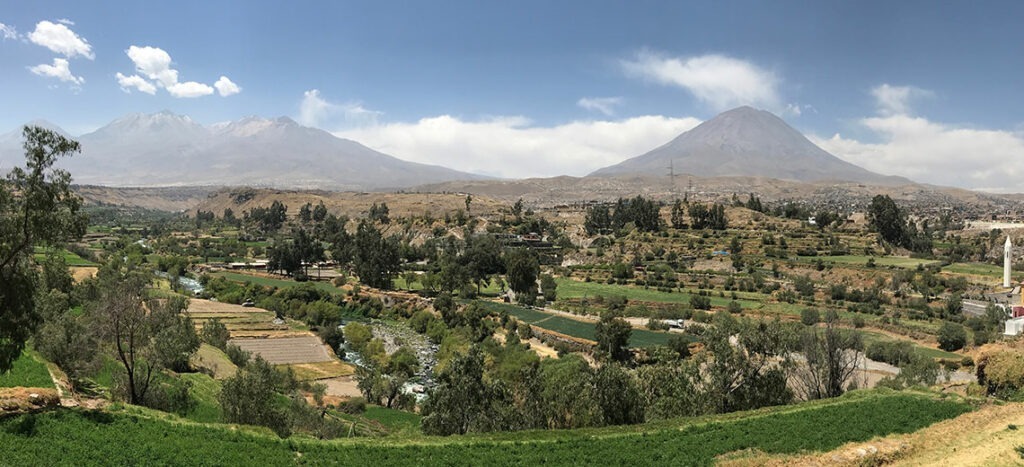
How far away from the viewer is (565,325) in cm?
6569

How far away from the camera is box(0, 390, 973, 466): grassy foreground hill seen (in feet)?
52.1

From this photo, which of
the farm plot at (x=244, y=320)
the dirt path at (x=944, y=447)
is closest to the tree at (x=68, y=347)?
the dirt path at (x=944, y=447)

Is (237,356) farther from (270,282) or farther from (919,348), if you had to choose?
(919,348)

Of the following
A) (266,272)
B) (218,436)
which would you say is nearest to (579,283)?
(266,272)

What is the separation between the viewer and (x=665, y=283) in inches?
3472

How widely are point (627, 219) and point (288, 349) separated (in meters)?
92.6

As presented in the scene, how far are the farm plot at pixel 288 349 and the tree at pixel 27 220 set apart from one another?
34.2 m

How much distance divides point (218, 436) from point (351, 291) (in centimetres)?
6628

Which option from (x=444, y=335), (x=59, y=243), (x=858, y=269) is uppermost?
(x=59, y=243)

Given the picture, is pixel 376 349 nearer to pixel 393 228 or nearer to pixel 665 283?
pixel 665 283

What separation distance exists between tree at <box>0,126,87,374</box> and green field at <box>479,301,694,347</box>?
155 feet

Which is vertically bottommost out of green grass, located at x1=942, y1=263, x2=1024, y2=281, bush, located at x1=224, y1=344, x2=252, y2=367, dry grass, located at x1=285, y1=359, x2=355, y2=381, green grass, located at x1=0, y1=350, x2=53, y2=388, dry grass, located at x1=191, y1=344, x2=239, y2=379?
dry grass, located at x1=285, y1=359, x2=355, y2=381

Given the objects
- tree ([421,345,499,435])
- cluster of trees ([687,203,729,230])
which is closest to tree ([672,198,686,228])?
cluster of trees ([687,203,729,230])

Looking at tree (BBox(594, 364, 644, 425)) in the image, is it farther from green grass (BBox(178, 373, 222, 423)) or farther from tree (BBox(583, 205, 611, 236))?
tree (BBox(583, 205, 611, 236))
